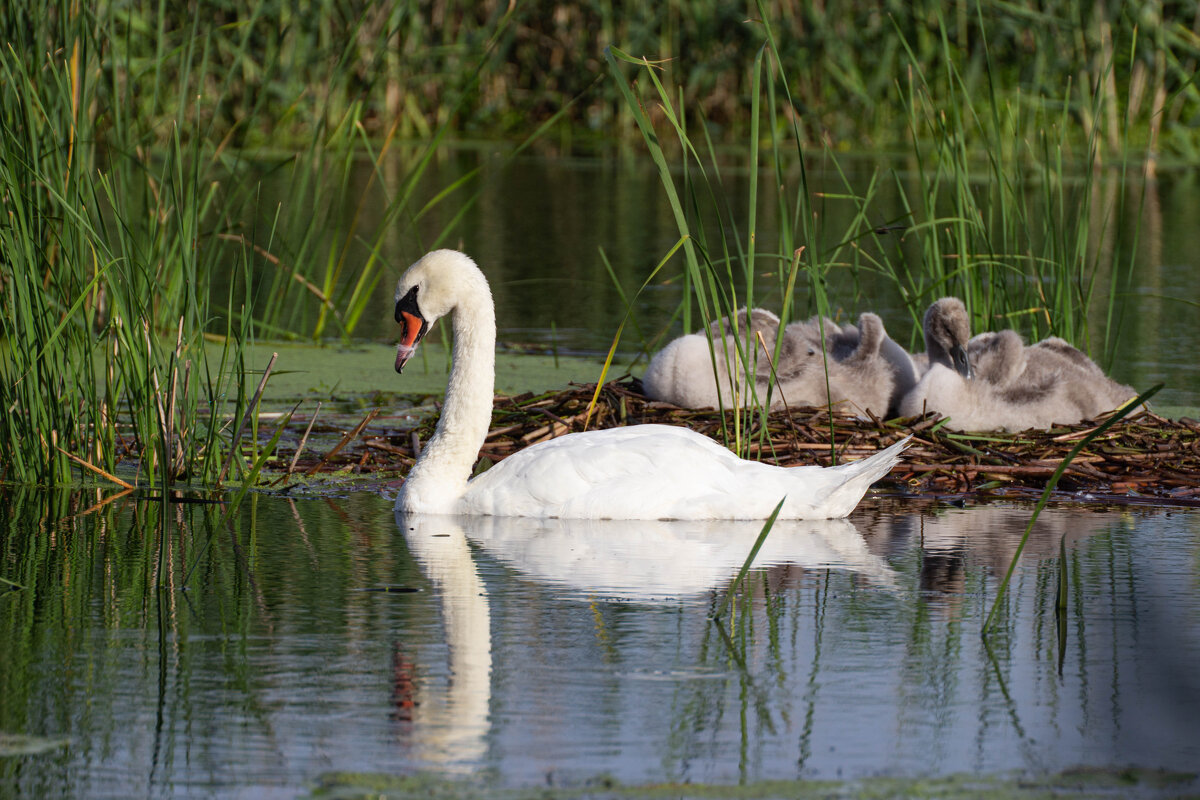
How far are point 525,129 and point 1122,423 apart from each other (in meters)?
17.2

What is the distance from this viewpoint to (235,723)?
335 cm


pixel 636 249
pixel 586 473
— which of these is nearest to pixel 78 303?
pixel 586 473

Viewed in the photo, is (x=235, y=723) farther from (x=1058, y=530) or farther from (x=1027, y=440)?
(x=1027, y=440)

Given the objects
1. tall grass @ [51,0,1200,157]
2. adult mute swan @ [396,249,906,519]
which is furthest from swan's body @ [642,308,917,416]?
tall grass @ [51,0,1200,157]

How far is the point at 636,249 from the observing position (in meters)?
13.3

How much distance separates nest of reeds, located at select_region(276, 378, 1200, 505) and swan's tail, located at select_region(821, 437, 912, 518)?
1.16 feet

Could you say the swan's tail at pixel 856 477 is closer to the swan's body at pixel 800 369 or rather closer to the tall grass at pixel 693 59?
the swan's body at pixel 800 369

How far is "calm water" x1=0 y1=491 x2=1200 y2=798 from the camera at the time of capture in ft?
10.6

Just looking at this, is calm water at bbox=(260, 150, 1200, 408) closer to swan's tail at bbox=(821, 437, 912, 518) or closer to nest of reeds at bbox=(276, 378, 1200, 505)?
nest of reeds at bbox=(276, 378, 1200, 505)

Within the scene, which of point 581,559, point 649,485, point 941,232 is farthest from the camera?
point 941,232

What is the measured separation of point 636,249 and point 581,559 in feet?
27.9

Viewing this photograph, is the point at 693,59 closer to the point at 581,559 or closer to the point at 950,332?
the point at 950,332

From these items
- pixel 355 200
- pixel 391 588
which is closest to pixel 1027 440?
pixel 391 588

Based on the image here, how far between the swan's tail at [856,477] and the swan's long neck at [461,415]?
1.13m
